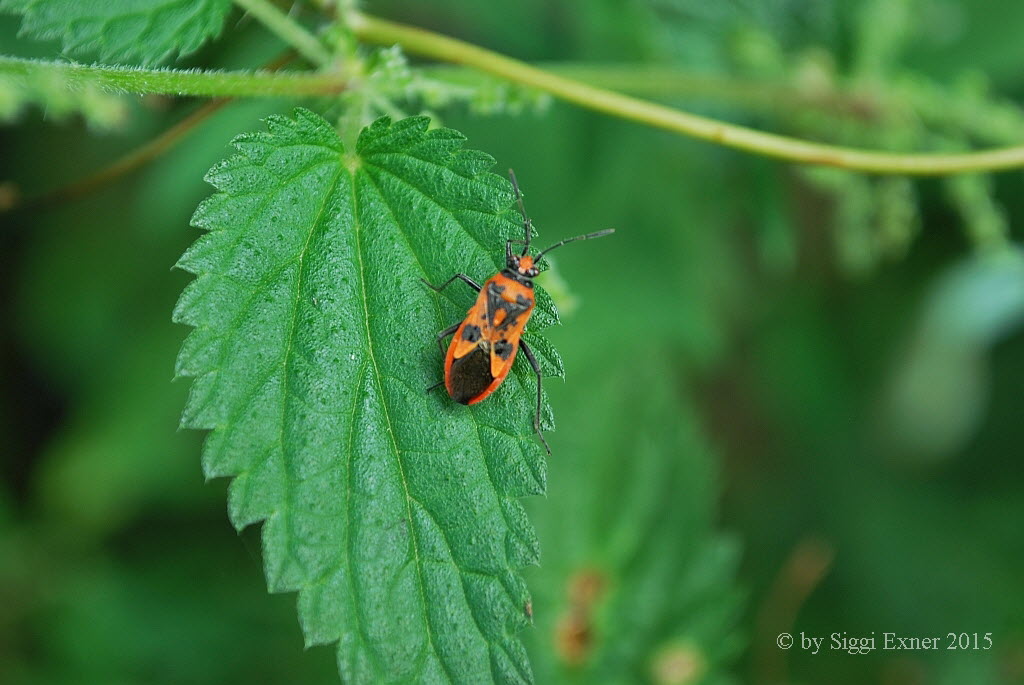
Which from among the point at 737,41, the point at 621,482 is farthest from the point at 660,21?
the point at 621,482

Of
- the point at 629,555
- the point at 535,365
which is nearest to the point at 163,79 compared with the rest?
the point at 535,365

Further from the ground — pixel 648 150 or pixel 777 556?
pixel 648 150

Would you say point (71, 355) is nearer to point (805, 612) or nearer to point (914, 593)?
point (805, 612)

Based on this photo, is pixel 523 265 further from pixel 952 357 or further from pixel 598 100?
pixel 952 357

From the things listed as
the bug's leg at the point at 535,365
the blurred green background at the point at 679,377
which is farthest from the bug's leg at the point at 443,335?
the blurred green background at the point at 679,377

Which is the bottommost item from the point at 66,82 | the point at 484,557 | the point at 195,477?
the point at 484,557
